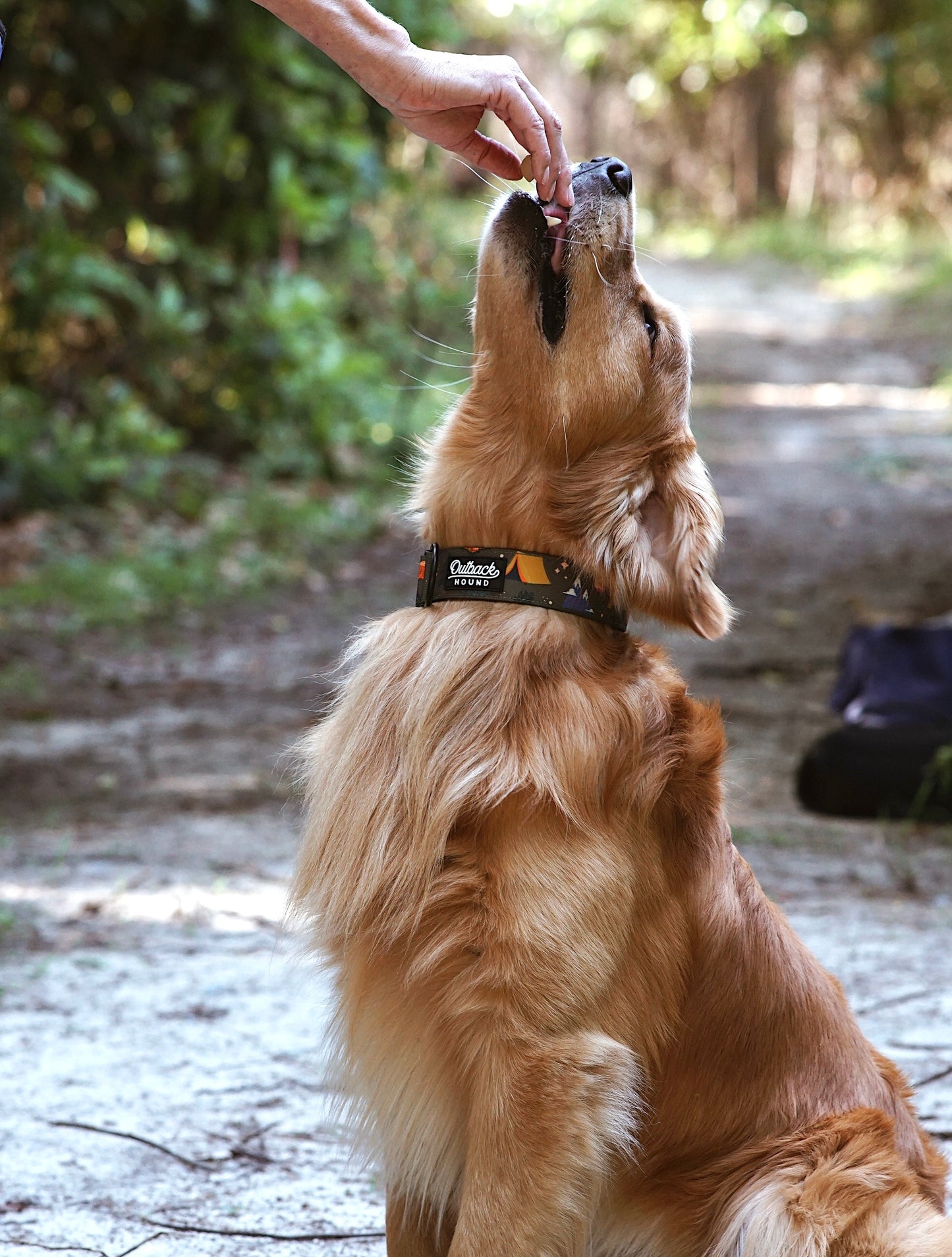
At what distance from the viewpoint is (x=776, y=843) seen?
4836 millimetres

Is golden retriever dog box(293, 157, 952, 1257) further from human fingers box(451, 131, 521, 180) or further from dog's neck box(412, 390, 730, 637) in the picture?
human fingers box(451, 131, 521, 180)

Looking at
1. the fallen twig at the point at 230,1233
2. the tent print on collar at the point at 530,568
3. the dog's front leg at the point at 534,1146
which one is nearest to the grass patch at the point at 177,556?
the fallen twig at the point at 230,1233

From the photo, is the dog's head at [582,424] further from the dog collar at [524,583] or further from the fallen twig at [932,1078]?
the fallen twig at [932,1078]

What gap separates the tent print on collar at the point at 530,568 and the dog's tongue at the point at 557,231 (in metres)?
0.56

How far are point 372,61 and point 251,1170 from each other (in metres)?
2.20

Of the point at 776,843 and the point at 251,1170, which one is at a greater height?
the point at 776,843

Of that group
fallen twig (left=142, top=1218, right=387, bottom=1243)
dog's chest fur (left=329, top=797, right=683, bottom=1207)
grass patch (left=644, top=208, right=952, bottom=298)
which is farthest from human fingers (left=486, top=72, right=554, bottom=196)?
grass patch (left=644, top=208, right=952, bottom=298)

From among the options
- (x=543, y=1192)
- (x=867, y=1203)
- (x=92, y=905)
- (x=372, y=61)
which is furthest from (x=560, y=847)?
(x=92, y=905)

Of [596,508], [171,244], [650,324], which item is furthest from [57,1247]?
[171,244]

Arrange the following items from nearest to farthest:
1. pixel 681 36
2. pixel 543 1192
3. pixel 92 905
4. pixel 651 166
Result: pixel 543 1192 → pixel 92 905 → pixel 681 36 → pixel 651 166

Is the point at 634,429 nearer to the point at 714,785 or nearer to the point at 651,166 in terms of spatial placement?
the point at 714,785

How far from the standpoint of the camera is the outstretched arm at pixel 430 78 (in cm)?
241

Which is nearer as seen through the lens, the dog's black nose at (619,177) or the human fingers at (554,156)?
the human fingers at (554,156)

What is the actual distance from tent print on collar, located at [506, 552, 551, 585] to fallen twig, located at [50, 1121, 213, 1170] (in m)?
1.43
